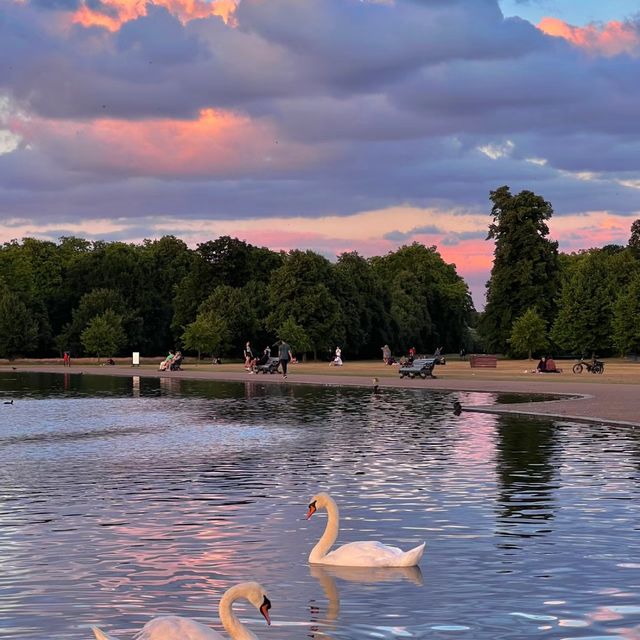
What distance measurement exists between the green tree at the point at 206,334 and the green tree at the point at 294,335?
5766mm

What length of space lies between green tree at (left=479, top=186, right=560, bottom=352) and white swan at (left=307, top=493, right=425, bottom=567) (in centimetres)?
10412

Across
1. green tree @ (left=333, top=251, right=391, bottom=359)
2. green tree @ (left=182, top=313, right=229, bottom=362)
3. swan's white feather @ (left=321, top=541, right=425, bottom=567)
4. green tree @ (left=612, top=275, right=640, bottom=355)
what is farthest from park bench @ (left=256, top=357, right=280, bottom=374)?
swan's white feather @ (left=321, top=541, right=425, bottom=567)

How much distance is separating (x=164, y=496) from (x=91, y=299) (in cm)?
11614

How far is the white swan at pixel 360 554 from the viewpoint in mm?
11391

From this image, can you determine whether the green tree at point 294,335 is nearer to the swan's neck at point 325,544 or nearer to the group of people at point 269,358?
the group of people at point 269,358

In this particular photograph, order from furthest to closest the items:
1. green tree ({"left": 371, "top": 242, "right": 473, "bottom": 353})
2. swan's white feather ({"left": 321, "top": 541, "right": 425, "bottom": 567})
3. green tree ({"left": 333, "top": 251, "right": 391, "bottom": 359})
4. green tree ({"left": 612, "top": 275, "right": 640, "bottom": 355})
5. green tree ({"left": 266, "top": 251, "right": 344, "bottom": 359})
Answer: green tree ({"left": 371, "top": 242, "right": 473, "bottom": 353}) → green tree ({"left": 333, "top": 251, "right": 391, "bottom": 359}) → green tree ({"left": 266, "top": 251, "right": 344, "bottom": 359}) → green tree ({"left": 612, "top": 275, "right": 640, "bottom": 355}) → swan's white feather ({"left": 321, "top": 541, "right": 425, "bottom": 567})

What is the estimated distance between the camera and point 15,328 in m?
123

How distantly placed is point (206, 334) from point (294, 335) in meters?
8.05

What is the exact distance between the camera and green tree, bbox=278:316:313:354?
10662 cm

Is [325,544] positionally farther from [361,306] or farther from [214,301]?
[361,306]

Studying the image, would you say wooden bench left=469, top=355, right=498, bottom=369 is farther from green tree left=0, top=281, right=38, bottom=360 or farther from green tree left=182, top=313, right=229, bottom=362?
green tree left=0, top=281, right=38, bottom=360

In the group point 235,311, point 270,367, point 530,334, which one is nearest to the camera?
point 270,367

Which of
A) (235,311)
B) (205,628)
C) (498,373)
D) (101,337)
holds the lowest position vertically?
(205,628)

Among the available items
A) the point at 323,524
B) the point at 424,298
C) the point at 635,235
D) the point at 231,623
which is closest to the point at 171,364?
the point at 323,524
